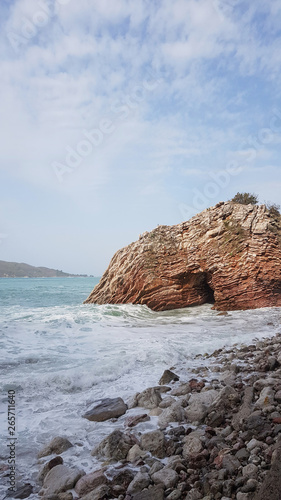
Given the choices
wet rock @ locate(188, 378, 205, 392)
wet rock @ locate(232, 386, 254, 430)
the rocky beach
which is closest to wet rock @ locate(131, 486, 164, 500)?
the rocky beach

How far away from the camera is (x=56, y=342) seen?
30.0 ft

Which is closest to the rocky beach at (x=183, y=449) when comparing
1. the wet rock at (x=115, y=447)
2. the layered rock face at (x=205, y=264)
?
the wet rock at (x=115, y=447)

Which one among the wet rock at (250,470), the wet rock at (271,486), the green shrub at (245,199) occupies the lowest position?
the wet rock at (250,470)

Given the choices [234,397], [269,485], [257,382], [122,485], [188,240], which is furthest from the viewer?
[188,240]

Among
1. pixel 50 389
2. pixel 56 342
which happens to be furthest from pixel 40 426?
pixel 56 342

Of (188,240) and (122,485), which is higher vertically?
(188,240)

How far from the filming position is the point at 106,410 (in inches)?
166

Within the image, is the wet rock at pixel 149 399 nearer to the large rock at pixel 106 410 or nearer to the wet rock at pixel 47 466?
the large rock at pixel 106 410

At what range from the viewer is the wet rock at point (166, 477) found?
251 centimetres

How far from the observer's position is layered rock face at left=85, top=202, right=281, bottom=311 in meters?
15.1

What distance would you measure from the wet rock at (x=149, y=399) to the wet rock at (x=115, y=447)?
0.96 meters

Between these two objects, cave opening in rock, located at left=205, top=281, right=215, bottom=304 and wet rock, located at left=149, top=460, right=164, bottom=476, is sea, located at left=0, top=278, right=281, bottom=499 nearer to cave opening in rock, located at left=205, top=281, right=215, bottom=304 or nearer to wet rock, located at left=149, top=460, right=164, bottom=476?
wet rock, located at left=149, top=460, right=164, bottom=476

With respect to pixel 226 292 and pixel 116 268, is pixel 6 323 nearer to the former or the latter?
pixel 116 268

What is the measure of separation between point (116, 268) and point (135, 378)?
43.6 feet
